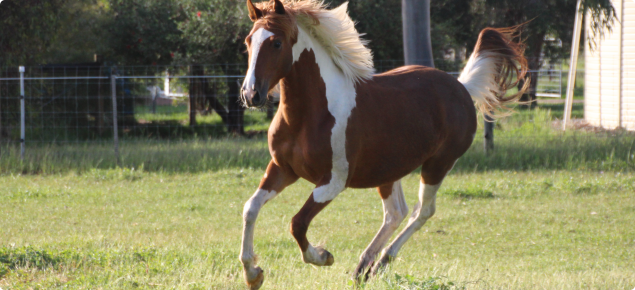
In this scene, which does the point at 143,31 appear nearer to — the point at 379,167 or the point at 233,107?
the point at 233,107

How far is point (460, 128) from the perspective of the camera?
4.92 metres

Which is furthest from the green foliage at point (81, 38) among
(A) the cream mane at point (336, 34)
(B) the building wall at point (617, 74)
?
(A) the cream mane at point (336, 34)

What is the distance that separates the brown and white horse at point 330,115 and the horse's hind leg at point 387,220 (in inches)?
0.4

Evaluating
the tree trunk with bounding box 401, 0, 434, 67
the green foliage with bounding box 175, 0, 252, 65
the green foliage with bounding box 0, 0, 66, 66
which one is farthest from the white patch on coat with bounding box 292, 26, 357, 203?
the green foliage with bounding box 175, 0, 252, 65

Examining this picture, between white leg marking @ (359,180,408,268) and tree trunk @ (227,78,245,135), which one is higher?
tree trunk @ (227,78,245,135)

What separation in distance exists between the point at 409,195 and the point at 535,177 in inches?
94.2

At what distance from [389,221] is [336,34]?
1.62 m

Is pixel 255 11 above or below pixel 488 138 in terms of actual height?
above

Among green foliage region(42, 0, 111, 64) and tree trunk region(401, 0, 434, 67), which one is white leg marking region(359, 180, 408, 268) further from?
green foliage region(42, 0, 111, 64)

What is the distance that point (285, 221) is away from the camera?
7.09 metres

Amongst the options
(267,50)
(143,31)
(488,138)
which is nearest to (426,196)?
(267,50)

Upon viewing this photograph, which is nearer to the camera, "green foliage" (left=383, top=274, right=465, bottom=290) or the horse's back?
"green foliage" (left=383, top=274, right=465, bottom=290)

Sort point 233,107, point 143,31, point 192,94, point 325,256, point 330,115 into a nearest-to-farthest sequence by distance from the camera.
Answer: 1. point 330,115
2. point 325,256
3. point 192,94
4. point 143,31
5. point 233,107

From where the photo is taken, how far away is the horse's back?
4168 mm
